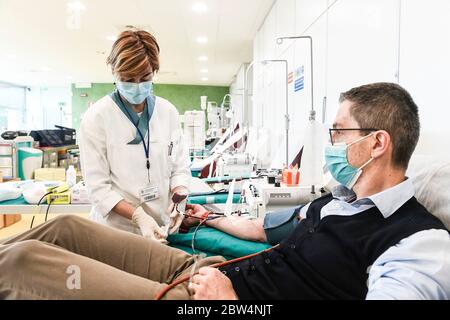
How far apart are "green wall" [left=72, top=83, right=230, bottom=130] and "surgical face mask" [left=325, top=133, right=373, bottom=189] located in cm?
1026

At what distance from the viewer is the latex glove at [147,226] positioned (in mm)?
1339

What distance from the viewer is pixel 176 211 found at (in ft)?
5.09

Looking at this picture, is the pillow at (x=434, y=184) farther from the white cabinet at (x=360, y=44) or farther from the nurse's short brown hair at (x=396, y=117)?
the white cabinet at (x=360, y=44)

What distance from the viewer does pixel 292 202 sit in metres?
1.67

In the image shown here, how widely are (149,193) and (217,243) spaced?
1.22ft

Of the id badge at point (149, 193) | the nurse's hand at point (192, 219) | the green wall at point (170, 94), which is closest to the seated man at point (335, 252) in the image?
the id badge at point (149, 193)

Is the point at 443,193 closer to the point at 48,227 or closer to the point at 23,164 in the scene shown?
the point at 48,227

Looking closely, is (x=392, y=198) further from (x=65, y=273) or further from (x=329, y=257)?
(x=65, y=273)

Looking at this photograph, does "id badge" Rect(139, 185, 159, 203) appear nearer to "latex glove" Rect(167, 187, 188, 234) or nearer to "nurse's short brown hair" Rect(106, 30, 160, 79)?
"latex glove" Rect(167, 187, 188, 234)

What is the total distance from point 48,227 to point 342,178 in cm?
100

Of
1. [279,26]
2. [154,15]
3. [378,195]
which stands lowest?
[378,195]

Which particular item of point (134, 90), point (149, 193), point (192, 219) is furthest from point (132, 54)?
point (192, 219)

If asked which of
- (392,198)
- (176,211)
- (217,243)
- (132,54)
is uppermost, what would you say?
(132,54)
